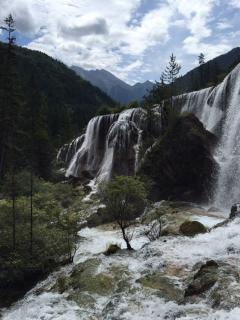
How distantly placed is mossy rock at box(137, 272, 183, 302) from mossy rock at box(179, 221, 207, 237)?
640 centimetres

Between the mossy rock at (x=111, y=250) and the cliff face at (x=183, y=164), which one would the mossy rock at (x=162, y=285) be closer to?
the mossy rock at (x=111, y=250)

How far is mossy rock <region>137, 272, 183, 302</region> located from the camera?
47.7 feet

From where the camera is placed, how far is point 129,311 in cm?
1395

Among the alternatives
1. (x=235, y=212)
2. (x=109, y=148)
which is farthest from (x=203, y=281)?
(x=109, y=148)

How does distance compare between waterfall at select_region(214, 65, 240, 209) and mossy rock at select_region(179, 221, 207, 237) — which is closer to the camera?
mossy rock at select_region(179, 221, 207, 237)

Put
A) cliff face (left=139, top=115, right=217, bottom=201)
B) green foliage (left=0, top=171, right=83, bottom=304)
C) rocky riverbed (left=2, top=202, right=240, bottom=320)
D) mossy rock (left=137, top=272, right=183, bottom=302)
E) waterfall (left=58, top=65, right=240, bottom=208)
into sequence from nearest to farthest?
rocky riverbed (left=2, top=202, right=240, bottom=320)
mossy rock (left=137, top=272, right=183, bottom=302)
green foliage (left=0, top=171, right=83, bottom=304)
waterfall (left=58, top=65, right=240, bottom=208)
cliff face (left=139, top=115, right=217, bottom=201)

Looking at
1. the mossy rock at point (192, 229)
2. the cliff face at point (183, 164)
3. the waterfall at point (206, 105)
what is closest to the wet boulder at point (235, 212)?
the mossy rock at point (192, 229)

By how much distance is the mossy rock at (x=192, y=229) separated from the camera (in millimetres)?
22969

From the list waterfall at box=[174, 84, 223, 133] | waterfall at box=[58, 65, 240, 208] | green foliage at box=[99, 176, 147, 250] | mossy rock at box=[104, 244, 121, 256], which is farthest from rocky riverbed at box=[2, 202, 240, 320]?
waterfall at box=[174, 84, 223, 133]

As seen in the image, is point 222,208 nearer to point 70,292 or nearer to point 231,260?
point 231,260

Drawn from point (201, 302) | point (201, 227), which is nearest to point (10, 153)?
point (201, 227)

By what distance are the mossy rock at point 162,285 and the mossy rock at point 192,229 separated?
6.40m

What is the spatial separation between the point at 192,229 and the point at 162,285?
7968mm

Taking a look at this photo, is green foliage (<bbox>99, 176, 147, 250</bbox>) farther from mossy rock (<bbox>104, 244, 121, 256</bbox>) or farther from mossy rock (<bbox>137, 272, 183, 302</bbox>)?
mossy rock (<bbox>137, 272, 183, 302</bbox>)
